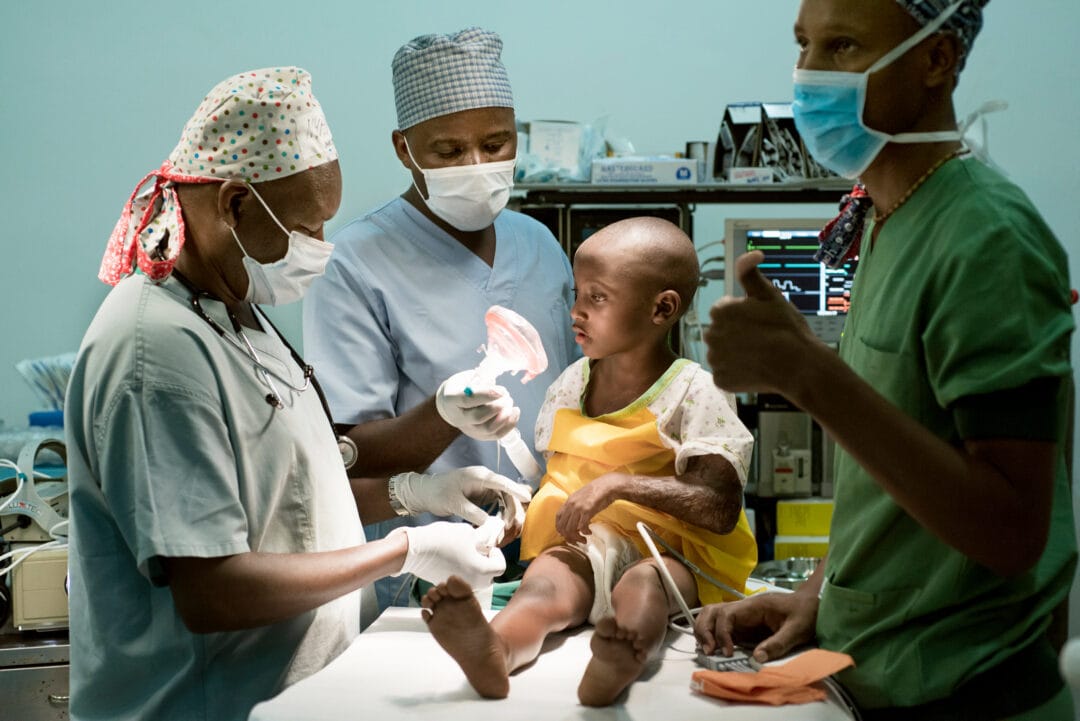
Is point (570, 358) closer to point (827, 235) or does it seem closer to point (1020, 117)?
point (827, 235)

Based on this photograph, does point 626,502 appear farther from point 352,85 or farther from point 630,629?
point 352,85

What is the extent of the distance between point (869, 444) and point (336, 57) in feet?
11.3

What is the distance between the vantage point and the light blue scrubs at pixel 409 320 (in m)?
2.27

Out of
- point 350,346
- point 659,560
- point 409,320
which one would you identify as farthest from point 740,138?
point 659,560

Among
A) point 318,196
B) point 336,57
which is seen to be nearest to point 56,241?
point 336,57

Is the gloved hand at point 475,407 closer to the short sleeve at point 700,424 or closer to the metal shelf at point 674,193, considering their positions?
the short sleeve at point 700,424

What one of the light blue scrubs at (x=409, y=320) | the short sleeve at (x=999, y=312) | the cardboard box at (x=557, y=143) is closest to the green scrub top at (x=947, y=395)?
the short sleeve at (x=999, y=312)

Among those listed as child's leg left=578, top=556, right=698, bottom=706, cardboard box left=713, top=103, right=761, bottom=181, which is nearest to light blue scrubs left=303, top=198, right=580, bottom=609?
child's leg left=578, top=556, right=698, bottom=706

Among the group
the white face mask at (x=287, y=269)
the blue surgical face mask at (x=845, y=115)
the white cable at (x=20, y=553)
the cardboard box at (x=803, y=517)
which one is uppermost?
the blue surgical face mask at (x=845, y=115)

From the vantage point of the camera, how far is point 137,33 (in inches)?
157

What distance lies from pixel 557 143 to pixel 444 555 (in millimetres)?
2076

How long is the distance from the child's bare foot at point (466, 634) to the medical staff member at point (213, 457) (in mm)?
208

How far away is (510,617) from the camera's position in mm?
1609

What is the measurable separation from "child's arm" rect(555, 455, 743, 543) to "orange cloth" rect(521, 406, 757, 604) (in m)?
0.06
